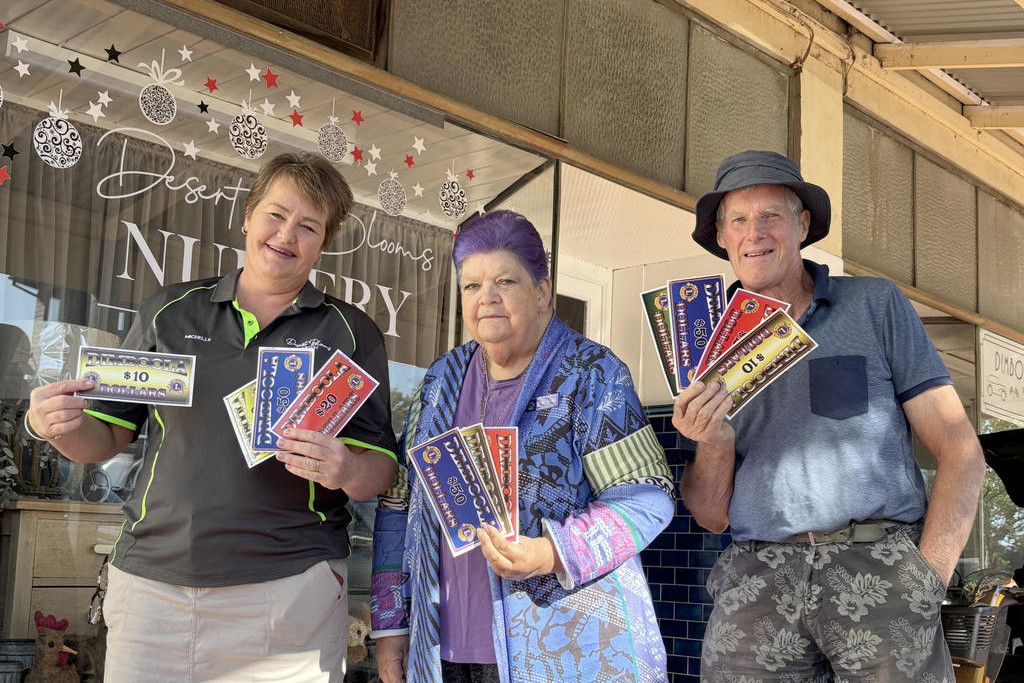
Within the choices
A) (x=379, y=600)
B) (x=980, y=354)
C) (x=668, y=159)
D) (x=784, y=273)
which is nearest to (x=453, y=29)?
(x=668, y=159)

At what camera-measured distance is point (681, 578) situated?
4.74 meters

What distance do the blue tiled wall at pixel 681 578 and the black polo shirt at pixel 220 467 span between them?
219 centimetres

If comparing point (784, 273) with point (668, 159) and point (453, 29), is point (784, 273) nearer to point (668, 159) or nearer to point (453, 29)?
point (453, 29)

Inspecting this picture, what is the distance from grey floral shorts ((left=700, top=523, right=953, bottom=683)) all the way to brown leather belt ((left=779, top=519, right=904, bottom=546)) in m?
0.01

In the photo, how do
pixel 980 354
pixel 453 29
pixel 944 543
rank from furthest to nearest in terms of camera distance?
pixel 980 354
pixel 453 29
pixel 944 543

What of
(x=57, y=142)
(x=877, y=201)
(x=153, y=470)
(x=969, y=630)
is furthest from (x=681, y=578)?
(x=877, y=201)

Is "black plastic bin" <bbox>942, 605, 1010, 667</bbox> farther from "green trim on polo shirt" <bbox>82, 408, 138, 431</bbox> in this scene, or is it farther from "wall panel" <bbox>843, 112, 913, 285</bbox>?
"green trim on polo shirt" <bbox>82, 408, 138, 431</bbox>

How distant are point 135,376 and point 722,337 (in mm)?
1363

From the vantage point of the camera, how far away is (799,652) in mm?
2496

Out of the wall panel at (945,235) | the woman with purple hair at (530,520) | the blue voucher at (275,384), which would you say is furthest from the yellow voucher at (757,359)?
the wall panel at (945,235)

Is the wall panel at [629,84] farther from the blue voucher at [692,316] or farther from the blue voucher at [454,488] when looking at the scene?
the blue voucher at [454,488]

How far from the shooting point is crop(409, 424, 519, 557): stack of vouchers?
96.5 inches

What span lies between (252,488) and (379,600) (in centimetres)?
48

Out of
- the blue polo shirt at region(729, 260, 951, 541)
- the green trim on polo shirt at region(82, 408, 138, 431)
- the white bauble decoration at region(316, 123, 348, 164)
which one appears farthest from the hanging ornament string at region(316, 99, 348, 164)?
the blue polo shirt at region(729, 260, 951, 541)
